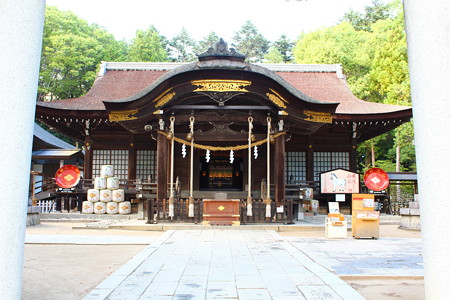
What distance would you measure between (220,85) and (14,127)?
27.9 ft

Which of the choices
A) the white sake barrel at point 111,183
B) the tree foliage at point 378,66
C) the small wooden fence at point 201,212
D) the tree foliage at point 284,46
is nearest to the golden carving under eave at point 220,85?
the small wooden fence at point 201,212

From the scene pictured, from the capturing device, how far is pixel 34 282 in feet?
16.5

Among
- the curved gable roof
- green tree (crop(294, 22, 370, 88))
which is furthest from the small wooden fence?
green tree (crop(294, 22, 370, 88))

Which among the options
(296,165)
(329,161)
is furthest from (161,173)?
(329,161)

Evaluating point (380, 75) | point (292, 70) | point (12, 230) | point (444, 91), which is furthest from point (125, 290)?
point (380, 75)

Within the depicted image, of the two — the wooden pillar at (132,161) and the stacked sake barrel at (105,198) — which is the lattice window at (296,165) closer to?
the wooden pillar at (132,161)

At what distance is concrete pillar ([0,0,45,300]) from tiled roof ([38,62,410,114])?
40.3 ft

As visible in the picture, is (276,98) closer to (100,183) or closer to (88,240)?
(88,240)

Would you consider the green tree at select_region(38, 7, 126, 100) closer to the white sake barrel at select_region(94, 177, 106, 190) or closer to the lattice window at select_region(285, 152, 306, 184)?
the white sake barrel at select_region(94, 177, 106, 190)

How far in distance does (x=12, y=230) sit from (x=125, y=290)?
6.66 ft

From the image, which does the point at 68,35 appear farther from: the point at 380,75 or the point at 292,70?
the point at 380,75

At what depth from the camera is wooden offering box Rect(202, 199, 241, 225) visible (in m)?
11.1

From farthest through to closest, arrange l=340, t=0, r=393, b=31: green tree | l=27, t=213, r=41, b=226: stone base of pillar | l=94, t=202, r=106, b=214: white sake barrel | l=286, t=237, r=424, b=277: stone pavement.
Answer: l=340, t=0, r=393, b=31: green tree, l=94, t=202, r=106, b=214: white sake barrel, l=27, t=213, r=41, b=226: stone base of pillar, l=286, t=237, r=424, b=277: stone pavement

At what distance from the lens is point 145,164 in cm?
1641
